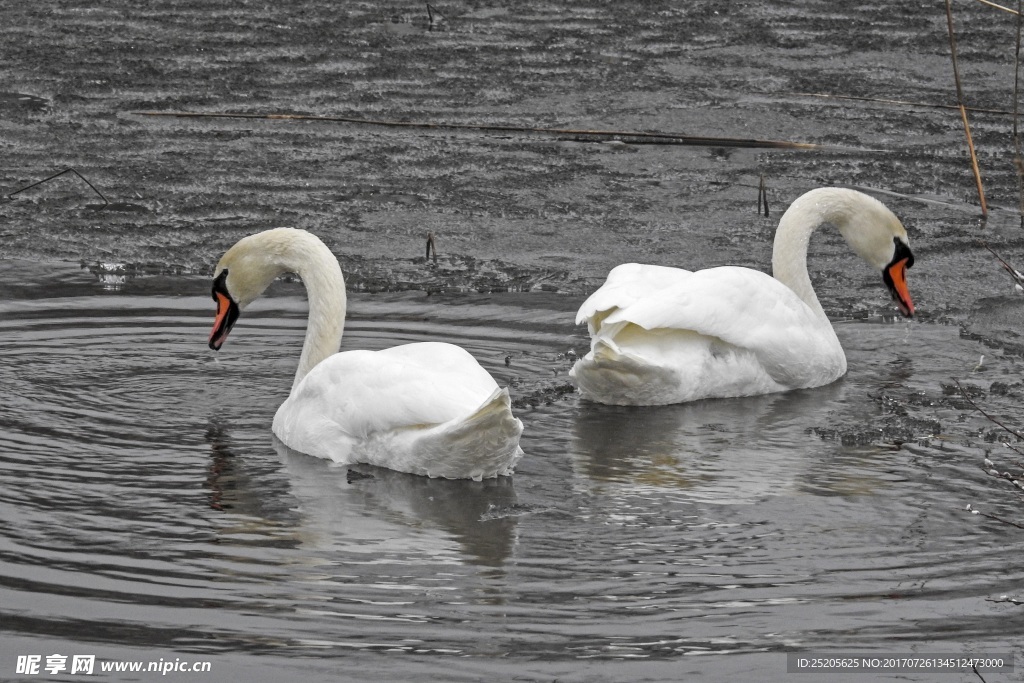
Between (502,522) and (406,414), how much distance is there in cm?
64

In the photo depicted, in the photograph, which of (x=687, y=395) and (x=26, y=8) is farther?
(x=26, y=8)

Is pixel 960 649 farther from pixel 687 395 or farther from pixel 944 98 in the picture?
pixel 944 98

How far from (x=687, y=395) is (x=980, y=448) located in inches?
54.2

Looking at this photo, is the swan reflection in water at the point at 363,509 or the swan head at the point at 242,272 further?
the swan head at the point at 242,272

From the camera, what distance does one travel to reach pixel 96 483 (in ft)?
19.4

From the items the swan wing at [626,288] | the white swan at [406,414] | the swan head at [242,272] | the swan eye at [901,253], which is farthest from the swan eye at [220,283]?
the swan eye at [901,253]

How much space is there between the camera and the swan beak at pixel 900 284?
8.30m

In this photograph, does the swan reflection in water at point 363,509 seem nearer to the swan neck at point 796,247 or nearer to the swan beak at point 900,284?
the swan neck at point 796,247

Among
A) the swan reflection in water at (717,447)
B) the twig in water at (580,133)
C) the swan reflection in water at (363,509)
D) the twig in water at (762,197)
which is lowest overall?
the swan reflection in water at (717,447)

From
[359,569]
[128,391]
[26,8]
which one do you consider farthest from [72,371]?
[26,8]

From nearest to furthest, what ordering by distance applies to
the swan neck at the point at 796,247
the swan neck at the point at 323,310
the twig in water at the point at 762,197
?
the swan neck at the point at 323,310 < the swan neck at the point at 796,247 < the twig in water at the point at 762,197

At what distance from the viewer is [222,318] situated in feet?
23.7

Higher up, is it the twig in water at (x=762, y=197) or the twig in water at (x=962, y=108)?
the twig in water at (x=962, y=108)

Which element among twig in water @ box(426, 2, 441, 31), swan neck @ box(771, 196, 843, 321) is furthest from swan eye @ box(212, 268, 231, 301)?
twig in water @ box(426, 2, 441, 31)
